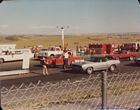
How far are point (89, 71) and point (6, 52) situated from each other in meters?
16.3

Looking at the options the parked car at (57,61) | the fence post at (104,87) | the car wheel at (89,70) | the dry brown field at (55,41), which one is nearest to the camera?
the fence post at (104,87)

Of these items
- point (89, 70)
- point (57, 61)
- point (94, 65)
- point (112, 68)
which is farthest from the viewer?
point (57, 61)

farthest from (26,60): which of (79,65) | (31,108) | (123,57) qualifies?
(31,108)

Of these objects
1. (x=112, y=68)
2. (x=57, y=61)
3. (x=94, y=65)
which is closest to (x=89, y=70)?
(x=94, y=65)

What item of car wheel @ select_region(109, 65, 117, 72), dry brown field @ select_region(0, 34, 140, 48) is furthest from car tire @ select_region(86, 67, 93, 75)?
dry brown field @ select_region(0, 34, 140, 48)

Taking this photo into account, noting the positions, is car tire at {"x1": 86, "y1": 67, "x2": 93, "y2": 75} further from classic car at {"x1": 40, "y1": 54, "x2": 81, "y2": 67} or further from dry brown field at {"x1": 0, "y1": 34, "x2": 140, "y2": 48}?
dry brown field at {"x1": 0, "y1": 34, "x2": 140, "y2": 48}

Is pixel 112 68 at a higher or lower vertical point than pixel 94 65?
lower

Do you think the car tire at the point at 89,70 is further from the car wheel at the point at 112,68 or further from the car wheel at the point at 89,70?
the car wheel at the point at 112,68

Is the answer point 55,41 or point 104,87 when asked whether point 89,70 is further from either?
point 55,41

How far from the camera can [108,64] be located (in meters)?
22.8

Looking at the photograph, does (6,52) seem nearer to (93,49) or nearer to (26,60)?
(93,49)

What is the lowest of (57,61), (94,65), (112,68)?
(112,68)

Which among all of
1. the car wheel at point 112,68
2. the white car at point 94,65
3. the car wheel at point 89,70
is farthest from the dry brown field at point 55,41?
the car wheel at point 89,70

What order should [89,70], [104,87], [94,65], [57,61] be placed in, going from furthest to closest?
[57,61], [94,65], [89,70], [104,87]
